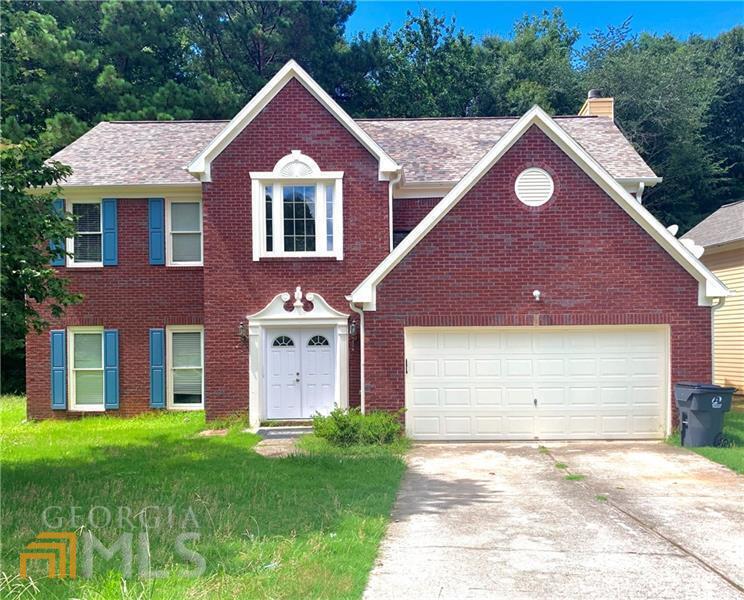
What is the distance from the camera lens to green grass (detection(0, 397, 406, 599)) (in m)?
5.81

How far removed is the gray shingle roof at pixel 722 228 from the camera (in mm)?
20156

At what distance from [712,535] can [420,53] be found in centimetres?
3540

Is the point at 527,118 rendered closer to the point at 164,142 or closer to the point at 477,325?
the point at 477,325

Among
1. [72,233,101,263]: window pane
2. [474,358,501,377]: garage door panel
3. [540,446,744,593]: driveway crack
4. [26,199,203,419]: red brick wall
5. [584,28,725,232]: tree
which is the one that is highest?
[584,28,725,232]: tree

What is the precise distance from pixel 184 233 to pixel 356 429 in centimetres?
709

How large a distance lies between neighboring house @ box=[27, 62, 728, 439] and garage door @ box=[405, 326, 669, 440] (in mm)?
34

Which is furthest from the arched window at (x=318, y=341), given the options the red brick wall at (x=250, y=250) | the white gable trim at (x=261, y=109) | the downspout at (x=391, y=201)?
the white gable trim at (x=261, y=109)

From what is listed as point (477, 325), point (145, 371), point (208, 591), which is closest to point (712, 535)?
point (208, 591)

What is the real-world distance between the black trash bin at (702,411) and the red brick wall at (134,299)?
10.6m

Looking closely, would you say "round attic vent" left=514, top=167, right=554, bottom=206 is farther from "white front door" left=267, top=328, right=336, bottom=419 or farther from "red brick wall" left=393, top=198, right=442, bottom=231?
"white front door" left=267, top=328, right=336, bottom=419

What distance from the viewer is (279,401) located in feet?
50.9

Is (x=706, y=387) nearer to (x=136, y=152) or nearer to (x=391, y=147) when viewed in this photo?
(x=391, y=147)

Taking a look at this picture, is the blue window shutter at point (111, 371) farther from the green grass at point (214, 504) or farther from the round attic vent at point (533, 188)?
the round attic vent at point (533, 188)

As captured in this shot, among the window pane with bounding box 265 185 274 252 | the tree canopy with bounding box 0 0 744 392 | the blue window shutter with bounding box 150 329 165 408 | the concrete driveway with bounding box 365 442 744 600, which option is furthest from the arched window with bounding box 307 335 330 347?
the tree canopy with bounding box 0 0 744 392
